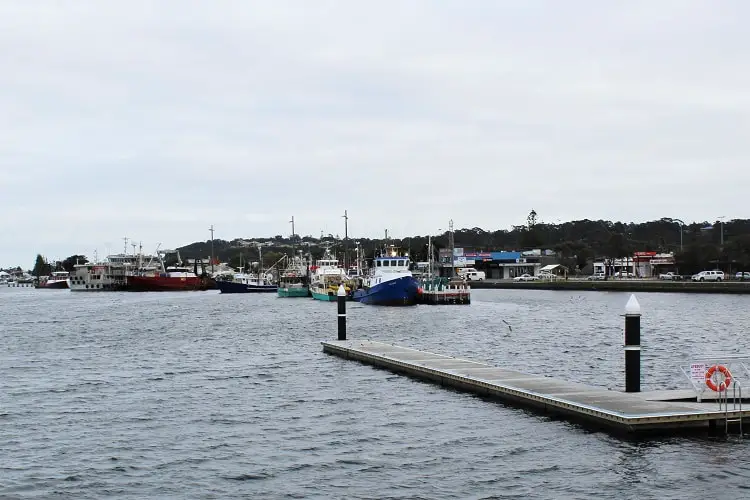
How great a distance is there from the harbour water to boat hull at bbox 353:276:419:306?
4439 cm

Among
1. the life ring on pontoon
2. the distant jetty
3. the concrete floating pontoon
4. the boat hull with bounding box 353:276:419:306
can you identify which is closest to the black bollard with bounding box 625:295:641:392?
the concrete floating pontoon

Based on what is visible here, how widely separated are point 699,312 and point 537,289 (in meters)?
83.2

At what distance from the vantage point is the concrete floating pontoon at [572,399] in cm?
2252

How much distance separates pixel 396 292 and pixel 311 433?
237ft

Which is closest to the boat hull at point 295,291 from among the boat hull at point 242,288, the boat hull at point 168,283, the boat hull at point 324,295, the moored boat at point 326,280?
the moored boat at point 326,280

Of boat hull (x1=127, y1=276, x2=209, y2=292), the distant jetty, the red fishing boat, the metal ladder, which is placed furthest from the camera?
the red fishing boat

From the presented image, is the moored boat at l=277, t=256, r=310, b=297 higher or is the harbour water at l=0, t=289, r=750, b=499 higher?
the moored boat at l=277, t=256, r=310, b=297

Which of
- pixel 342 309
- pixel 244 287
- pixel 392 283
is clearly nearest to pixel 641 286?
pixel 392 283

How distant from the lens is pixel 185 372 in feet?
130

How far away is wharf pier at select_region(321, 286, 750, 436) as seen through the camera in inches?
888

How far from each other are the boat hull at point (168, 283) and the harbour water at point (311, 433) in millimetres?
146648

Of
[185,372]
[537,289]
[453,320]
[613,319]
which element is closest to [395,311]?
[453,320]

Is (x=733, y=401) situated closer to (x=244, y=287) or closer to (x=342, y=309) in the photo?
(x=342, y=309)

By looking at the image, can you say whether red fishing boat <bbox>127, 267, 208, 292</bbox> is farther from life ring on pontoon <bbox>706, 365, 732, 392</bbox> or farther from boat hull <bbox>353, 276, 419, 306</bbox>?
life ring on pontoon <bbox>706, 365, 732, 392</bbox>
